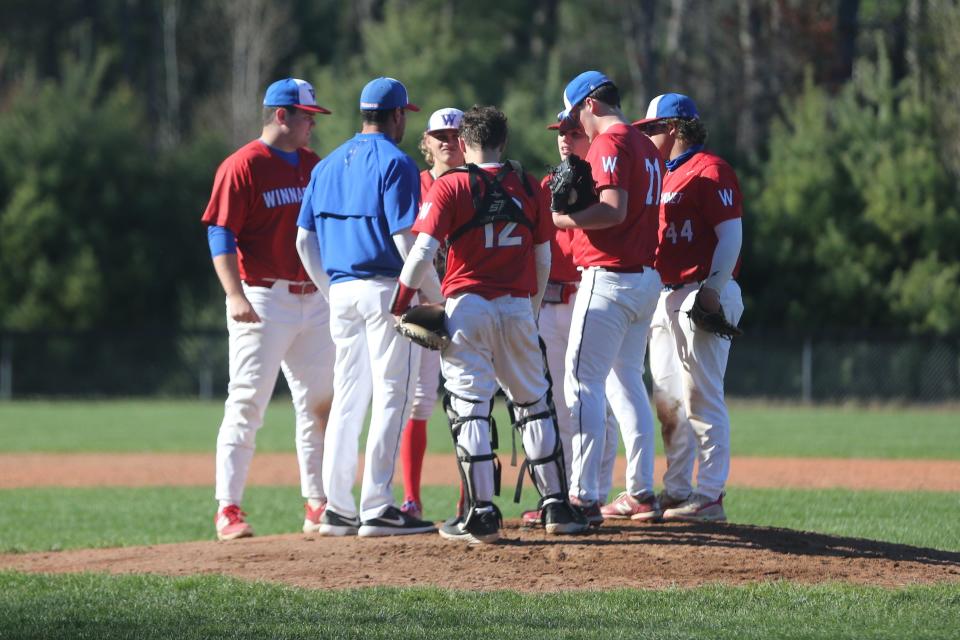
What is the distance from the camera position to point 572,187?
6.87 m

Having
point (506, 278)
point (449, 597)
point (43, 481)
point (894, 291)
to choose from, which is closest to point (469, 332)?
point (506, 278)

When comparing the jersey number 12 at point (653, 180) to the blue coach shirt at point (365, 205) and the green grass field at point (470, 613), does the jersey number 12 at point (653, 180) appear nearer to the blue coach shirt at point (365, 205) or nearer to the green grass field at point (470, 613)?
the blue coach shirt at point (365, 205)

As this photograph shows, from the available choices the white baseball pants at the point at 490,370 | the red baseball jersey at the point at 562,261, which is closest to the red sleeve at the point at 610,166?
the white baseball pants at the point at 490,370

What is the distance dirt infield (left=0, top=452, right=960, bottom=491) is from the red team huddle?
15.1 ft

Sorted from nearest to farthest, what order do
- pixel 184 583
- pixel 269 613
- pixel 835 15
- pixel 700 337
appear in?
1. pixel 269 613
2. pixel 184 583
3. pixel 700 337
4. pixel 835 15

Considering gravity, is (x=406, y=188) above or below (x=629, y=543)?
above

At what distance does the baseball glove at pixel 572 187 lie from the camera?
22.5 ft

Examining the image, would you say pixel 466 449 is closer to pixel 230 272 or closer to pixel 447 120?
pixel 230 272

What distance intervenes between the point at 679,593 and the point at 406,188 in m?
2.57

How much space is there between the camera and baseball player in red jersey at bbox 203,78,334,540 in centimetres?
791

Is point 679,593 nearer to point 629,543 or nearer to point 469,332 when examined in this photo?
point 629,543

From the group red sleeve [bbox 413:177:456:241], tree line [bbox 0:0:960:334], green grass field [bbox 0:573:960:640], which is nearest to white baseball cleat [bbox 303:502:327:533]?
green grass field [bbox 0:573:960:640]

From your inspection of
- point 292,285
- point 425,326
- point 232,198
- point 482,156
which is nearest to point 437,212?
point 482,156

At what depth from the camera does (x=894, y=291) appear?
88.2 ft
